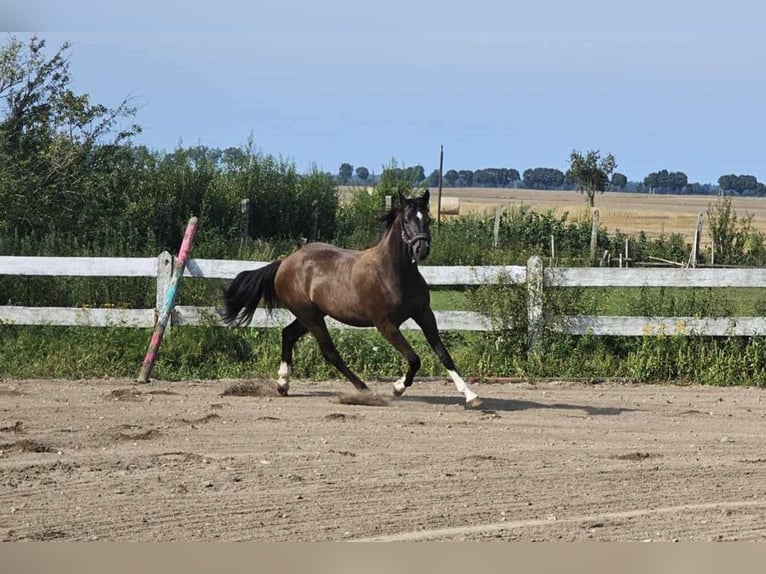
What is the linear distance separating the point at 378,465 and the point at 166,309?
5.29 meters

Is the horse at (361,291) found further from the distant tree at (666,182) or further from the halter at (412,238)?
the distant tree at (666,182)

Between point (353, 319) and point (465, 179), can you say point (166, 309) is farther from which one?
point (465, 179)

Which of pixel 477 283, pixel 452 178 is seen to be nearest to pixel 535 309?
pixel 477 283

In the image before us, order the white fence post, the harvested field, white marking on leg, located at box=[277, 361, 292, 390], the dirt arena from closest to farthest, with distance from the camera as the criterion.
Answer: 1. the dirt arena
2. white marking on leg, located at box=[277, 361, 292, 390]
3. the white fence post
4. the harvested field

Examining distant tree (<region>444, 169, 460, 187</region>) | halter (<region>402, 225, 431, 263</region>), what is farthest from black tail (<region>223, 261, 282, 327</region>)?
distant tree (<region>444, 169, 460, 187</region>)

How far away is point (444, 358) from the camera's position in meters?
10.1

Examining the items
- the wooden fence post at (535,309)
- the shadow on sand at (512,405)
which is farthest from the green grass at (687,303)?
the shadow on sand at (512,405)

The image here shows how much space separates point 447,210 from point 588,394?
42.7m

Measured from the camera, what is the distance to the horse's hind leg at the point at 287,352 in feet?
36.3

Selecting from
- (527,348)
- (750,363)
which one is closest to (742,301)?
(750,363)

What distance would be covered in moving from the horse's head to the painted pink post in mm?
3443

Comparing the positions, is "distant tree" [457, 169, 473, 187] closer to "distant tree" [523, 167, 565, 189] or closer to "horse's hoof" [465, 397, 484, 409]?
"distant tree" [523, 167, 565, 189]

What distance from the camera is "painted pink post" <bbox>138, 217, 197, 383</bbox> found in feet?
38.6

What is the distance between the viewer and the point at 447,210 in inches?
2122
